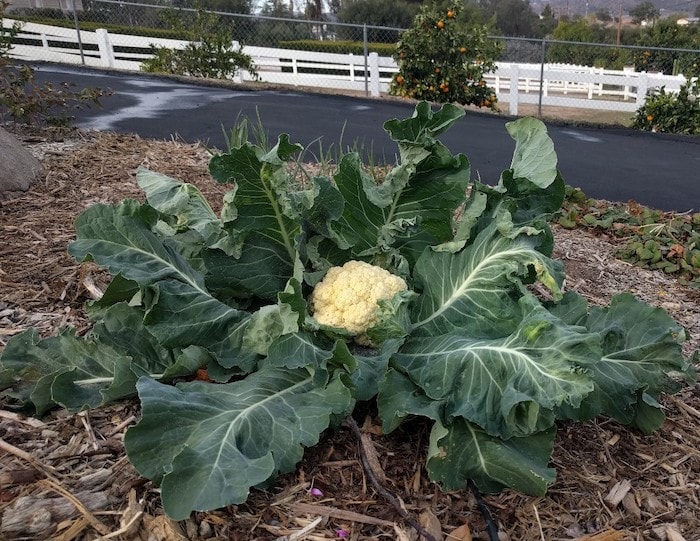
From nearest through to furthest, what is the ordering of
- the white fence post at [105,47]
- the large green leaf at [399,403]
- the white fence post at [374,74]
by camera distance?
the large green leaf at [399,403]
the white fence post at [374,74]
the white fence post at [105,47]

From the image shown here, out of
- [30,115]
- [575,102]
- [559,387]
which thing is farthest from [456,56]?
[559,387]

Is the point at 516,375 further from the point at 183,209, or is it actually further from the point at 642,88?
the point at 642,88

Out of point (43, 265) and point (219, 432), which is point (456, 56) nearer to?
point (43, 265)

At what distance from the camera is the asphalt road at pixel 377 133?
7.73 meters

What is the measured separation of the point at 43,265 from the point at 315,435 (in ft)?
7.29

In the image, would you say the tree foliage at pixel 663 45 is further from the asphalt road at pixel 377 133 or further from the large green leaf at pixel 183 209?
the large green leaf at pixel 183 209

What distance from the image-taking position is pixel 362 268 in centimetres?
247

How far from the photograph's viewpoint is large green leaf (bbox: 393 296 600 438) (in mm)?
1792

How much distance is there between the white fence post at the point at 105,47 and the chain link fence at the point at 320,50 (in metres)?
0.04

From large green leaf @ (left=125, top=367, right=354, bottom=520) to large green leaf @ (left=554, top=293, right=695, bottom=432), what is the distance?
95 centimetres

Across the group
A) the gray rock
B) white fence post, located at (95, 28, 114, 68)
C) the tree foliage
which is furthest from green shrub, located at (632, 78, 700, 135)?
white fence post, located at (95, 28, 114, 68)

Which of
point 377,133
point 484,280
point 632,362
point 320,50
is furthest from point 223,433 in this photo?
point 320,50

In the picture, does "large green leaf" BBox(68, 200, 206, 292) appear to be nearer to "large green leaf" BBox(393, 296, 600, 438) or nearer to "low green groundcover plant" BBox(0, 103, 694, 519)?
"low green groundcover plant" BBox(0, 103, 694, 519)

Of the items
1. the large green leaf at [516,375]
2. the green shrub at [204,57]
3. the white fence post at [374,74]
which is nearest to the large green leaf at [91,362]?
the large green leaf at [516,375]
